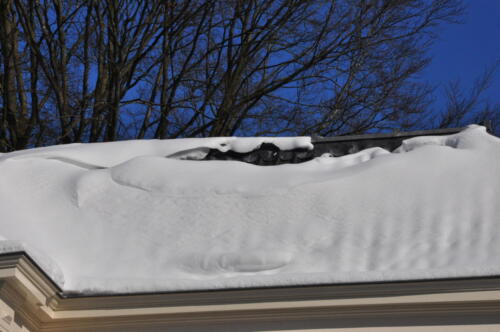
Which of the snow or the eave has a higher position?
the snow

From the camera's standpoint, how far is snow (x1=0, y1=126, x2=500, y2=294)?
4.04 m

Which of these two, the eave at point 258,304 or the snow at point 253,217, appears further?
the snow at point 253,217

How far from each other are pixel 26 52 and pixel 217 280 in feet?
31.9

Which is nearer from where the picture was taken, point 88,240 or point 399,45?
point 88,240

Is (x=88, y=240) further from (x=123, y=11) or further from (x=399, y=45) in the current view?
(x=399, y=45)

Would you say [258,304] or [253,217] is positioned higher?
[253,217]

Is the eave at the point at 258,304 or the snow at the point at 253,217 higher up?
the snow at the point at 253,217

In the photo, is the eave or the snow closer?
the eave

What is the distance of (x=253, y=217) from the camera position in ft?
15.1

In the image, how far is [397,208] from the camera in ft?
14.6

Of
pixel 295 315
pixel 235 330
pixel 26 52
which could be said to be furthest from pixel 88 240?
pixel 26 52

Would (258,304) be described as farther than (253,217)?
No

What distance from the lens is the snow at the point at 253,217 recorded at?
4039 mm

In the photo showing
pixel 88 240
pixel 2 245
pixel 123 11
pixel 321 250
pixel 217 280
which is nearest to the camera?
pixel 2 245
